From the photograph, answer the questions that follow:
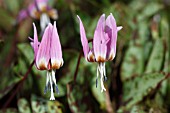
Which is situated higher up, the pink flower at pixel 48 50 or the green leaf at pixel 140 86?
the pink flower at pixel 48 50

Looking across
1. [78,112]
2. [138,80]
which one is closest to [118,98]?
[138,80]

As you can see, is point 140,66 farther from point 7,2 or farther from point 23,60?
point 7,2

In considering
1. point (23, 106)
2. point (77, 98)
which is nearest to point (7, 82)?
point (23, 106)

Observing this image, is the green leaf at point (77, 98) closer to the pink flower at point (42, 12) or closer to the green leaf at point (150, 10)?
the pink flower at point (42, 12)

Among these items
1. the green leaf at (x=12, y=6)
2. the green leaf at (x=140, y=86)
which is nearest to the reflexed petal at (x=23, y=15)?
the green leaf at (x=12, y=6)

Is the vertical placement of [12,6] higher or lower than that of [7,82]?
higher

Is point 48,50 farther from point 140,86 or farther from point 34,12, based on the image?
point 34,12
